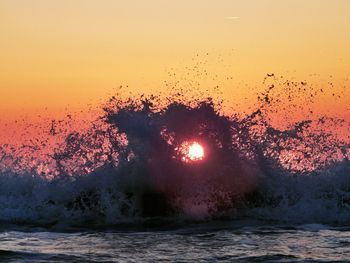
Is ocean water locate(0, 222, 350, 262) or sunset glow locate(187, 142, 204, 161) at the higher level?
sunset glow locate(187, 142, 204, 161)

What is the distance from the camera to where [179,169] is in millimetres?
18016

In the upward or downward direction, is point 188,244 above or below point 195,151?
below

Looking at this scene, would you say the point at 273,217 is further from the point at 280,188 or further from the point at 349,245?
A: the point at 349,245

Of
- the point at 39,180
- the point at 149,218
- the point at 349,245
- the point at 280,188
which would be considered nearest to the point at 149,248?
the point at 349,245

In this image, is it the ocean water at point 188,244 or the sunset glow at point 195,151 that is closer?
the ocean water at point 188,244

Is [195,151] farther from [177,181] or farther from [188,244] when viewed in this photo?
[188,244]

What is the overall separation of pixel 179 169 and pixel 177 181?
39 centimetres

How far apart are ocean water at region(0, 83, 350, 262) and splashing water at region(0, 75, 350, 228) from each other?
0.10 feet

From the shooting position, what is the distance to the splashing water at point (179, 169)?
1681 centimetres

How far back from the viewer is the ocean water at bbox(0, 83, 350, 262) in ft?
47.7

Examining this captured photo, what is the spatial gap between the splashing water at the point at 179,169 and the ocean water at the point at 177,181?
29mm

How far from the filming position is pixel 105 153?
18297 mm

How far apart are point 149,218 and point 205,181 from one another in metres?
2.65

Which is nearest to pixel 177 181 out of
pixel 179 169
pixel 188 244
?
pixel 179 169
